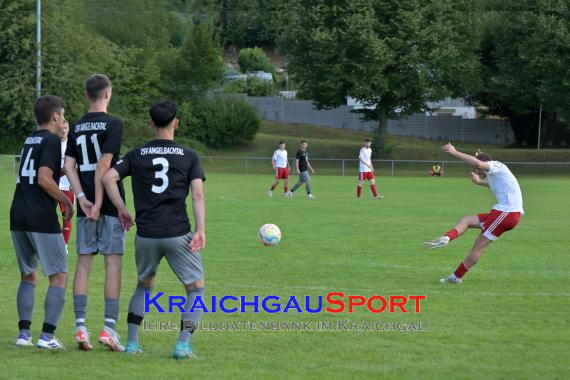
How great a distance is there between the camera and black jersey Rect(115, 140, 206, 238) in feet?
23.2

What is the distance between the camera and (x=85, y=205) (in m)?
7.46

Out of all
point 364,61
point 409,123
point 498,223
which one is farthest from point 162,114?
point 409,123

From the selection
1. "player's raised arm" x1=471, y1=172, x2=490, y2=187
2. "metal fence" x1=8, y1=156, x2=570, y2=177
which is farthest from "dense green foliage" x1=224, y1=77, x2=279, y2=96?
"player's raised arm" x1=471, y1=172, x2=490, y2=187

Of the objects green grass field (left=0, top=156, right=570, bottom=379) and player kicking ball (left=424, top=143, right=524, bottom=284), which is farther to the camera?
player kicking ball (left=424, top=143, right=524, bottom=284)

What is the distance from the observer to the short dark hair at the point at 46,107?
7.69 meters

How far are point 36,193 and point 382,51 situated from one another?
42237 millimetres

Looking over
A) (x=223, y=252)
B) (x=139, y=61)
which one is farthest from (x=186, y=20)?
(x=223, y=252)

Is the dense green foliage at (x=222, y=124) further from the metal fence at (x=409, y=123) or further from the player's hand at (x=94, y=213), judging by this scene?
the player's hand at (x=94, y=213)

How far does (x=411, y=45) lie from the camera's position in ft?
164

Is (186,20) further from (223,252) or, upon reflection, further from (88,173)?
(88,173)

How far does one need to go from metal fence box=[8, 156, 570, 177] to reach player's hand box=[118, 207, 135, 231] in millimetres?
37799

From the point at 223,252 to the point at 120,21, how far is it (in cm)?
→ 6002

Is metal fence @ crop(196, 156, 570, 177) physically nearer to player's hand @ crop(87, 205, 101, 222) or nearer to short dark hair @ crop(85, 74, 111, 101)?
short dark hair @ crop(85, 74, 111, 101)

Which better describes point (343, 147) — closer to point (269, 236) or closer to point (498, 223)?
point (269, 236)
